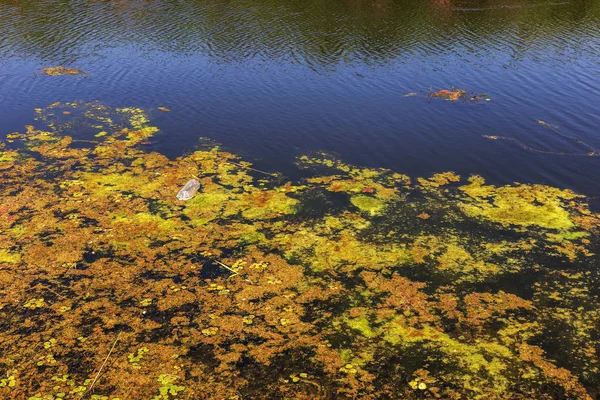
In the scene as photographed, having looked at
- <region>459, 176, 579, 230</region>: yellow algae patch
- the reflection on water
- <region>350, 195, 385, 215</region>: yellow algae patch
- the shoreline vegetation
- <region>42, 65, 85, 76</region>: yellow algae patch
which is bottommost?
the shoreline vegetation

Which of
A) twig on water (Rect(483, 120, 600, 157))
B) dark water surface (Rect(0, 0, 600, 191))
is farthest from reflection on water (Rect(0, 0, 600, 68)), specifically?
twig on water (Rect(483, 120, 600, 157))

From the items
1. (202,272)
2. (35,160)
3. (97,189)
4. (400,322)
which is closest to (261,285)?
(202,272)

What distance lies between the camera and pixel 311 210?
20891mm

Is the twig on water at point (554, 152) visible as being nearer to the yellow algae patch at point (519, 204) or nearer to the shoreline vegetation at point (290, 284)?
the yellow algae patch at point (519, 204)

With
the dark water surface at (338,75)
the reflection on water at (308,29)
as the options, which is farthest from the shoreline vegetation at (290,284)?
the reflection on water at (308,29)

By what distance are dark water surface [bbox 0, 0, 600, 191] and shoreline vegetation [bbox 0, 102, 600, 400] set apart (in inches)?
137

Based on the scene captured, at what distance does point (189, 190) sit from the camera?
2170cm

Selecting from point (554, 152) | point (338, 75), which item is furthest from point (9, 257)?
point (338, 75)

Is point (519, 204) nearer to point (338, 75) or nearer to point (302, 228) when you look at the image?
point (302, 228)

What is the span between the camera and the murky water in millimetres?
13188

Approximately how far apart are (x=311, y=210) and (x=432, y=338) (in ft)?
27.6

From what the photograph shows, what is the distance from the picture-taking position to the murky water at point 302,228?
1319 centimetres

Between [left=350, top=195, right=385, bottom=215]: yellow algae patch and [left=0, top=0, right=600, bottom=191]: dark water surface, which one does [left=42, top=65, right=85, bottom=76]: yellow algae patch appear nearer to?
[left=0, top=0, right=600, bottom=191]: dark water surface

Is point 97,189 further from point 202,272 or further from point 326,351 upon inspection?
point 326,351
